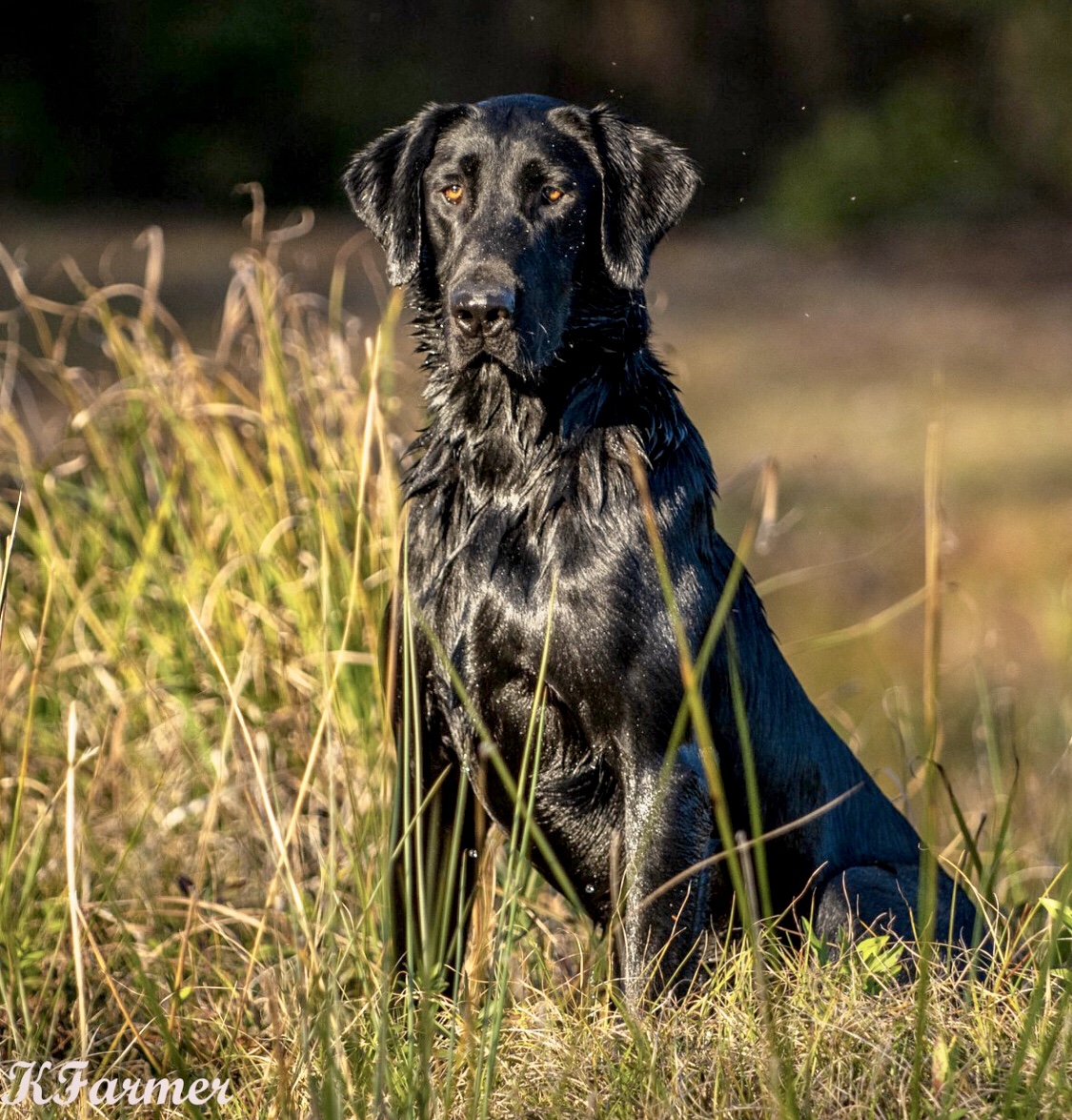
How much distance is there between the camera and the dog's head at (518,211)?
2.58m

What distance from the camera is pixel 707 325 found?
17.7 metres

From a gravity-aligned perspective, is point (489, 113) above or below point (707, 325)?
above

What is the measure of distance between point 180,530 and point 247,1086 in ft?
6.50

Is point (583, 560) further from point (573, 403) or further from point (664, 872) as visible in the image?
point (664, 872)

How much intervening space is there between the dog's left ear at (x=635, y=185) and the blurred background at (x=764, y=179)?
318 inches

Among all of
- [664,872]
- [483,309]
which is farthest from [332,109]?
[664,872]

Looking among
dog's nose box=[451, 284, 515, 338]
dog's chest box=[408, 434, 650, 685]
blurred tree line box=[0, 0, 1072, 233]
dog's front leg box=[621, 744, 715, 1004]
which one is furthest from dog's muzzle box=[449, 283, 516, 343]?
blurred tree line box=[0, 0, 1072, 233]

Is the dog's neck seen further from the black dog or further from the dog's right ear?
the dog's right ear

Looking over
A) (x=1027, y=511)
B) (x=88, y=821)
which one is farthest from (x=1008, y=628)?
(x=88, y=821)

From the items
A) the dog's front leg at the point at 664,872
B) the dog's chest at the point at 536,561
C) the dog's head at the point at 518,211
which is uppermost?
the dog's head at the point at 518,211

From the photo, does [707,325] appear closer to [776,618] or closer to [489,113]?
[776,618]

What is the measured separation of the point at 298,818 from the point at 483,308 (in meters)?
1.16

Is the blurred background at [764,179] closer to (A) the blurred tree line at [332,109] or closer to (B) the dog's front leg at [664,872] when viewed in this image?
(A) the blurred tree line at [332,109]
